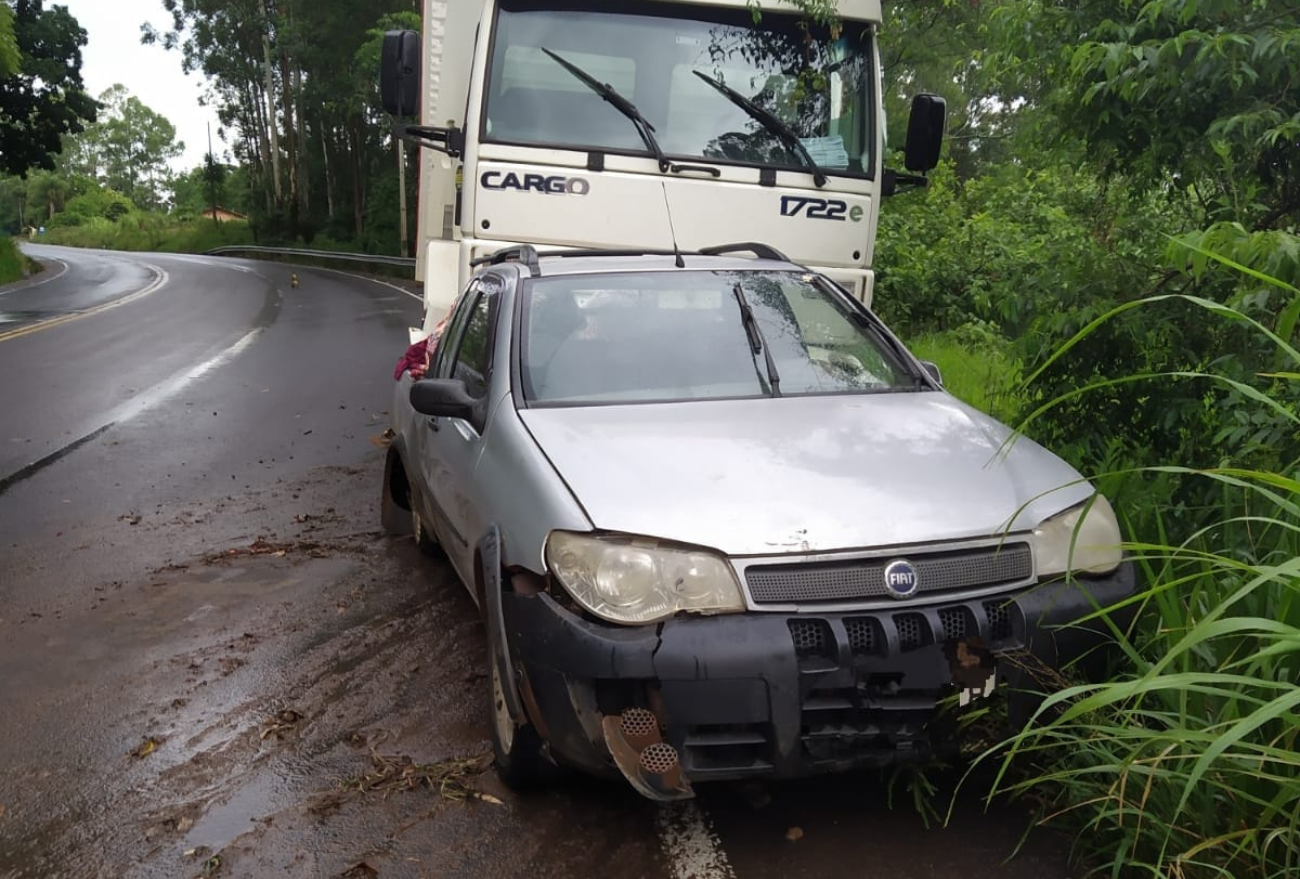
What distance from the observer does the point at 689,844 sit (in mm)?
3311

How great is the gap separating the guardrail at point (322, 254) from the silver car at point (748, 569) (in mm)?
30271

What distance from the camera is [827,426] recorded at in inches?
157

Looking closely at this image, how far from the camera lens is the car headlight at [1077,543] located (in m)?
3.40

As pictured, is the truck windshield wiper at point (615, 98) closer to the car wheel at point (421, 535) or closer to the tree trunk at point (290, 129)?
the car wheel at point (421, 535)

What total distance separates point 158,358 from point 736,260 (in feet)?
41.0

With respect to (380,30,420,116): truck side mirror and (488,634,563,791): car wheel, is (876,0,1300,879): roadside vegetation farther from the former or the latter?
(380,30,420,116): truck side mirror

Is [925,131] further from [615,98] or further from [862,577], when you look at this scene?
[862,577]

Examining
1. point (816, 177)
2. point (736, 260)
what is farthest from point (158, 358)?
point (736, 260)

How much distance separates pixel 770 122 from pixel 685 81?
0.59 m

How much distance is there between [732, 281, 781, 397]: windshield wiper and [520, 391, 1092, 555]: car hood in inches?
7.3

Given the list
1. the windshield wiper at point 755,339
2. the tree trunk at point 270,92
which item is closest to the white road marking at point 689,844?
the windshield wiper at point 755,339

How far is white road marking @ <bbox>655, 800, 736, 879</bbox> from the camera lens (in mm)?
3168

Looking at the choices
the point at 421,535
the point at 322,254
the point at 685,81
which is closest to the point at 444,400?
the point at 421,535

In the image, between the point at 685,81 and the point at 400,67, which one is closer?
the point at 685,81
